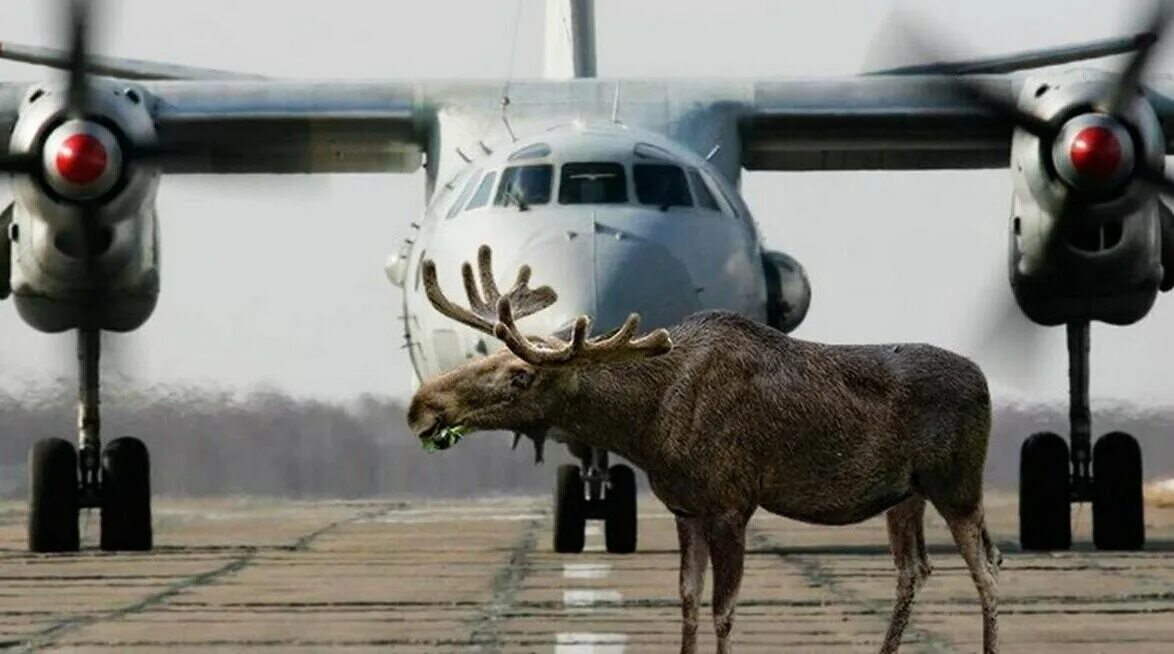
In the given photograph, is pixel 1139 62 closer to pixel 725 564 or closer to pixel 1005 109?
pixel 1005 109

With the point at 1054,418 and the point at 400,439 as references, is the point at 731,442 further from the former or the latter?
the point at 400,439

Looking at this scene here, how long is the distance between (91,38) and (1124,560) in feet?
27.9

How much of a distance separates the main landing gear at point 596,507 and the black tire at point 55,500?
4.02 meters

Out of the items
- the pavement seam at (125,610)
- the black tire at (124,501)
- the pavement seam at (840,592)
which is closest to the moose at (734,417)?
the pavement seam at (840,592)

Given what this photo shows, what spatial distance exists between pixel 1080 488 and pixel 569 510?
4.19 metres

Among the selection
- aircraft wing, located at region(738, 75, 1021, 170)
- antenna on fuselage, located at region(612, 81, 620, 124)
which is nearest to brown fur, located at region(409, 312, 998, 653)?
antenna on fuselage, located at region(612, 81, 620, 124)

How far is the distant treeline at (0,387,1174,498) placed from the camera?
2912 centimetres

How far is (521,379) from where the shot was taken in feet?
29.1

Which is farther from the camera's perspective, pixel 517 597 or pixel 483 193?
pixel 483 193

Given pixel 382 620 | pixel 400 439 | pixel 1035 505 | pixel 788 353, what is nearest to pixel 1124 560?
pixel 1035 505

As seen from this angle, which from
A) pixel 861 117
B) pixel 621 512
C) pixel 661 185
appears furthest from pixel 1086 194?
pixel 621 512

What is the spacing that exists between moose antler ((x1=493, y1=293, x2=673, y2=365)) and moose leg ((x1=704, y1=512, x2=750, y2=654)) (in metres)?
0.63

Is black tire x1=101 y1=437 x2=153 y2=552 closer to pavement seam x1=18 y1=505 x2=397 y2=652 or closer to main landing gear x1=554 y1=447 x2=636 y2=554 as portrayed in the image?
pavement seam x1=18 y1=505 x2=397 y2=652

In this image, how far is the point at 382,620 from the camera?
13.5 m
